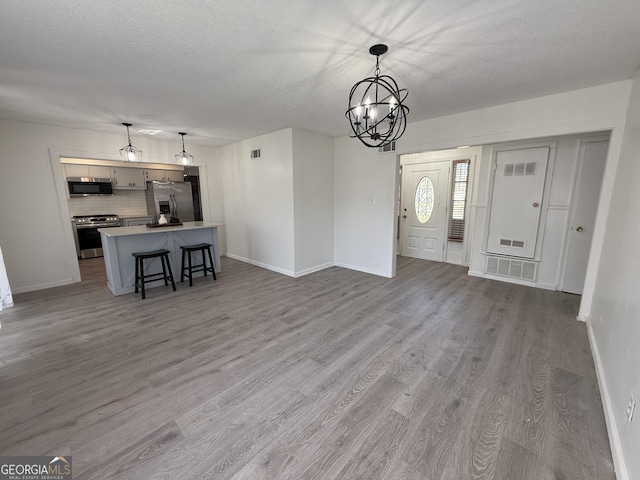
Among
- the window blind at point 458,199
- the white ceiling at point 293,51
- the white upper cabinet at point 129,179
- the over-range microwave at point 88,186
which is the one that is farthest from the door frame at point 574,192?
the over-range microwave at point 88,186

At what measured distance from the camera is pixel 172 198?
703 centimetres

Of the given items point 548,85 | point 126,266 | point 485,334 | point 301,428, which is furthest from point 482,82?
point 126,266

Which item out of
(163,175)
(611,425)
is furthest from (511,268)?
(163,175)

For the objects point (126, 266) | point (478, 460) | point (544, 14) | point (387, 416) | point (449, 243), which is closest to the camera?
point (478, 460)

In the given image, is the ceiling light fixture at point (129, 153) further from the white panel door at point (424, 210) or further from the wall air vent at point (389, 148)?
the white panel door at point (424, 210)

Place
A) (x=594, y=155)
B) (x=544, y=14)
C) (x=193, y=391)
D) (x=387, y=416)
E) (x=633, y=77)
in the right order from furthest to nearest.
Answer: (x=594, y=155) → (x=633, y=77) → (x=193, y=391) → (x=387, y=416) → (x=544, y=14)

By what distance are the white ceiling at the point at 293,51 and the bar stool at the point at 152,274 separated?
1.95 meters

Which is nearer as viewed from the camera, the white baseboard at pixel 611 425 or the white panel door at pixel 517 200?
the white baseboard at pixel 611 425

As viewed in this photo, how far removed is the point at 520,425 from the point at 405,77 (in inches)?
116

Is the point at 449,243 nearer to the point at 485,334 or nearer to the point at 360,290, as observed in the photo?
the point at 360,290

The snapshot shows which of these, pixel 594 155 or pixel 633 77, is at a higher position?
pixel 633 77

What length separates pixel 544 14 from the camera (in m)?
1.65

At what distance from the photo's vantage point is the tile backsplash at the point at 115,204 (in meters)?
6.48

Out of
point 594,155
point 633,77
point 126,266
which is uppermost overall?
point 633,77
